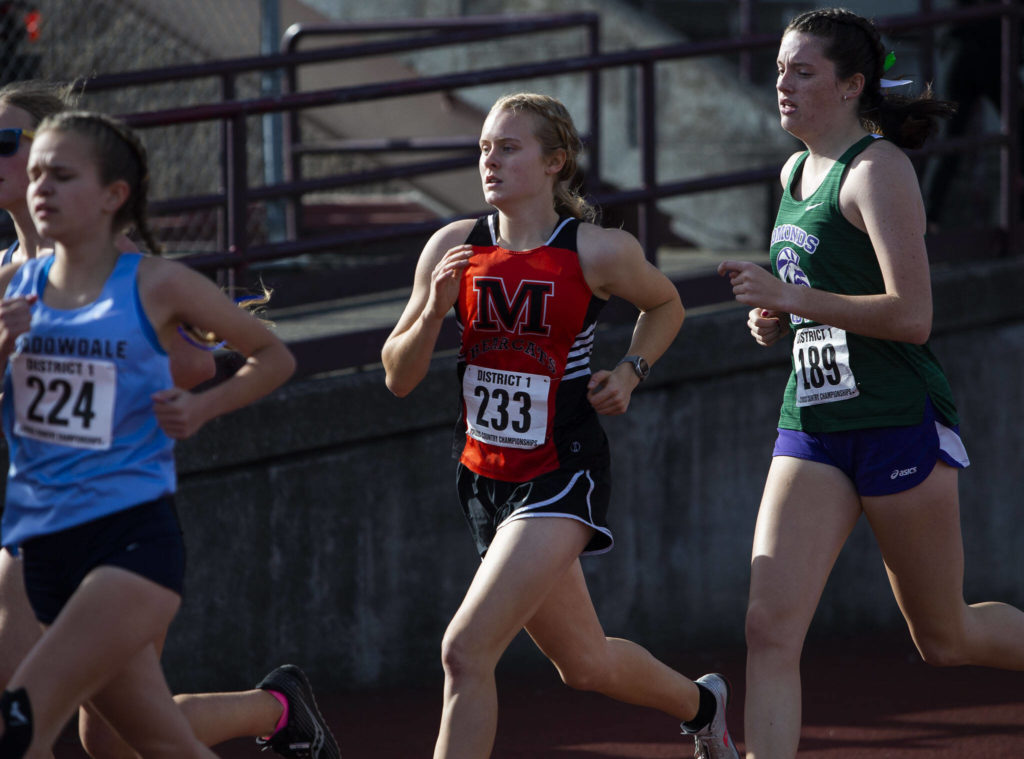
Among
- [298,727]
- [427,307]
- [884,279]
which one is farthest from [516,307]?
[298,727]

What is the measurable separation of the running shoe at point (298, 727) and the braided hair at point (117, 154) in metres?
Result: 1.60

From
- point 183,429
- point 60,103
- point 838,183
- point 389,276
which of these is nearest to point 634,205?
point 389,276

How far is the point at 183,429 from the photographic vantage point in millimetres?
3312

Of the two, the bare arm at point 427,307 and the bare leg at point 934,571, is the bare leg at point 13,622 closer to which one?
the bare arm at point 427,307

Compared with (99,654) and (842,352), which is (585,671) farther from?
(99,654)

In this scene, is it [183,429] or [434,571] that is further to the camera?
[434,571]

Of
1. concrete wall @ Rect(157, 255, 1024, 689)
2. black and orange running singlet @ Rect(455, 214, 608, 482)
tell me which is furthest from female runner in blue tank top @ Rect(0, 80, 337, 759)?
concrete wall @ Rect(157, 255, 1024, 689)

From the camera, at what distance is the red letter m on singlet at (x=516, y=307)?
160 inches

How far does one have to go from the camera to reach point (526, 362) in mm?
4090

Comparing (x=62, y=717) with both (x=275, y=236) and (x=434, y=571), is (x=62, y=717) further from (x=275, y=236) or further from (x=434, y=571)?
(x=275, y=236)

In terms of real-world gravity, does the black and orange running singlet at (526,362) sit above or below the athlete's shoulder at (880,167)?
below

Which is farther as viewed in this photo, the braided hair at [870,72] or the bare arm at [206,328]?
the braided hair at [870,72]

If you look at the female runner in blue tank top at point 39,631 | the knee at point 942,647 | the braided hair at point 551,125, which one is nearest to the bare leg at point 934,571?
the knee at point 942,647

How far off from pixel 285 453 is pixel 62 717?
2.70m
